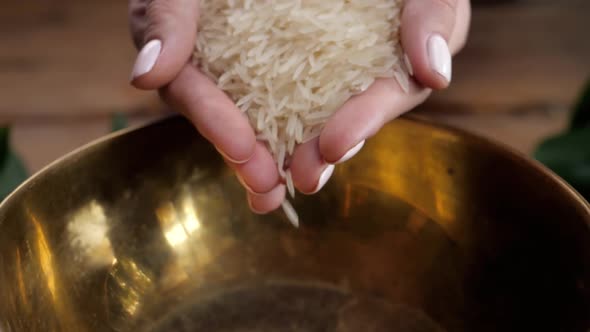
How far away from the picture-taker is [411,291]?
549 millimetres

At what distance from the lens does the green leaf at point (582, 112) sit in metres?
0.78

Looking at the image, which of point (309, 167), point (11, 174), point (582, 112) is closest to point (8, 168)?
point (11, 174)

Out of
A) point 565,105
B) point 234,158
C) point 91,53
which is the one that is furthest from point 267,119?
point 91,53

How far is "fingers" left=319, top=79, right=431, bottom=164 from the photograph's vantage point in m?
0.44

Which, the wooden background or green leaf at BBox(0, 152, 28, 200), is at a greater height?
green leaf at BBox(0, 152, 28, 200)

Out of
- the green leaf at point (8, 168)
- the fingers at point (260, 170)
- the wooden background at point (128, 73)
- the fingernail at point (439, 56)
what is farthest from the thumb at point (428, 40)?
the wooden background at point (128, 73)

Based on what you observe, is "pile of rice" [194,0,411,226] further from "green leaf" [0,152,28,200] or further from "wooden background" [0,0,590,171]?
"wooden background" [0,0,590,171]

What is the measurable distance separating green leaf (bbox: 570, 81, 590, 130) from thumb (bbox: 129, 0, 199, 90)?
1.62 feet

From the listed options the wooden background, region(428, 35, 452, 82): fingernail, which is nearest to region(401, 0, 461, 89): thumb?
region(428, 35, 452, 82): fingernail

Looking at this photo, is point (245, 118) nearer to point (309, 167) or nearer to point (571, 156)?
point (309, 167)

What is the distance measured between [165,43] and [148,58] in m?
0.02

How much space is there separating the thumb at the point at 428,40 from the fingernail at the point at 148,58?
19cm

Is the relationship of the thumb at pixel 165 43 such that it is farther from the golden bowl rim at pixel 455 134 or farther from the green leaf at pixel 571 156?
the green leaf at pixel 571 156

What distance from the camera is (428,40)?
469 millimetres
